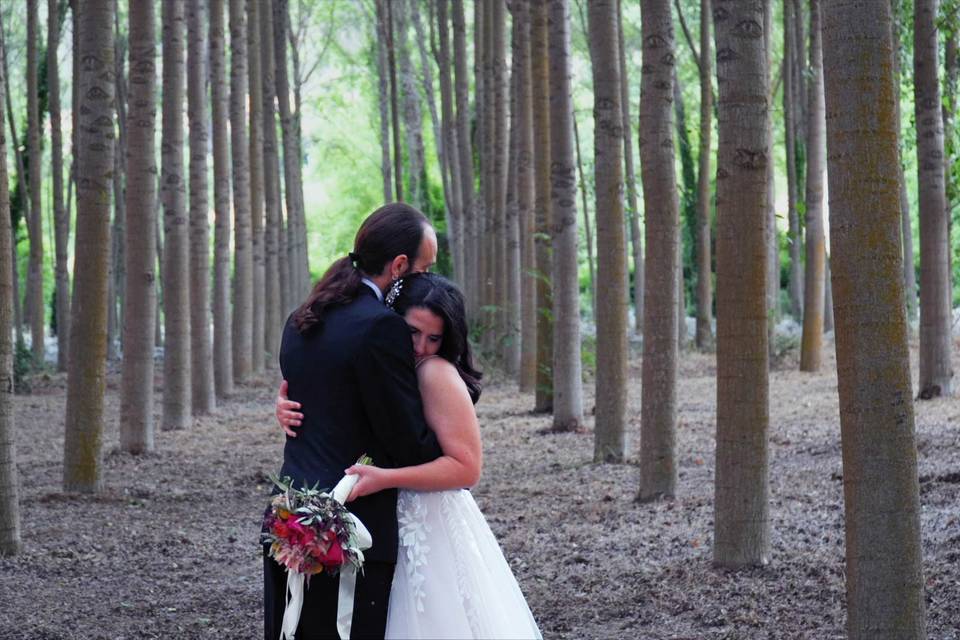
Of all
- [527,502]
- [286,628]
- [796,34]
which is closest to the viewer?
[286,628]

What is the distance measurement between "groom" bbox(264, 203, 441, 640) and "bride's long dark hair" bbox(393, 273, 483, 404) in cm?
6

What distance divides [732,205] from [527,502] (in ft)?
12.3

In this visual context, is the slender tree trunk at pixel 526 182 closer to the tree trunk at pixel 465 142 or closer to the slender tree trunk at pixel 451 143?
the tree trunk at pixel 465 142

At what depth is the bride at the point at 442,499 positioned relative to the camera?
11.2 ft

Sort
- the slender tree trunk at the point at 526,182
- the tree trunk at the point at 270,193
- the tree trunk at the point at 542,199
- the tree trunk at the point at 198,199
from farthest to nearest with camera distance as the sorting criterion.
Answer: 1. the tree trunk at the point at 270,193
2. the slender tree trunk at the point at 526,182
3. the tree trunk at the point at 198,199
4. the tree trunk at the point at 542,199

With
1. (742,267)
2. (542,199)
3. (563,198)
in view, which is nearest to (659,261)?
(742,267)

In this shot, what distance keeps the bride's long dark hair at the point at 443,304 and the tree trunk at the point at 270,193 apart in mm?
17487

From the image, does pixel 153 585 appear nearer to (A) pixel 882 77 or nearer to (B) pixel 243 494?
(B) pixel 243 494

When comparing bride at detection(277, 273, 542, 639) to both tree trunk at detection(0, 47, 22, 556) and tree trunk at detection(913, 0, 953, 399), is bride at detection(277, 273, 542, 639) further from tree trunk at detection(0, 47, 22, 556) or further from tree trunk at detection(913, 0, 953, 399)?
tree trunk at detection(913, 0, 953, 399)

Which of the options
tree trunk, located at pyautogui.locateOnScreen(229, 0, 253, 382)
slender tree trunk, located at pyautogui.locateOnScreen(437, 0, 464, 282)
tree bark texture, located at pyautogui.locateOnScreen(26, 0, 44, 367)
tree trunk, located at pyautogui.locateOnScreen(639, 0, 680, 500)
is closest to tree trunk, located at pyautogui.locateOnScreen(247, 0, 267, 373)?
tree trunk, located at pyautogui.locateOnScreen(229, 0, 253, 382)

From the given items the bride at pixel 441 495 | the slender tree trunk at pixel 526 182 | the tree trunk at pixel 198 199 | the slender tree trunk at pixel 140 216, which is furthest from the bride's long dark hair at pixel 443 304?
the slender tree trunk at pixel 526 182

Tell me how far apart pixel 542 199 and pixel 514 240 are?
3.93m

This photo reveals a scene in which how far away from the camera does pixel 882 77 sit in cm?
381

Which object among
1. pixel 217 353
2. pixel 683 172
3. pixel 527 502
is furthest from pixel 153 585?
pixel 683 172
